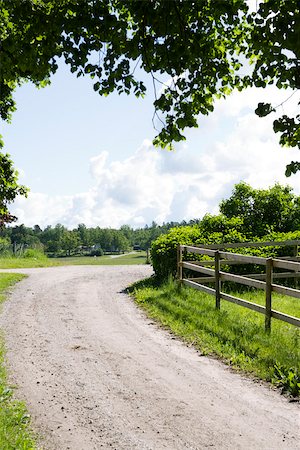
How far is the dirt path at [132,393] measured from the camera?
4816 millimetres

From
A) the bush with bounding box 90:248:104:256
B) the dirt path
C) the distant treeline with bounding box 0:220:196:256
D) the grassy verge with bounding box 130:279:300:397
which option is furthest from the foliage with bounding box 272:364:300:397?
the bush with bounding box 90:248:104:256

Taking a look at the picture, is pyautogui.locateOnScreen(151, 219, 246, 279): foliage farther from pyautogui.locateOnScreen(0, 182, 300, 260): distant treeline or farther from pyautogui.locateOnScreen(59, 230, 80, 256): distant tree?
pyautogui.locateOnScreen(59, 230, 80, 256): distant tree

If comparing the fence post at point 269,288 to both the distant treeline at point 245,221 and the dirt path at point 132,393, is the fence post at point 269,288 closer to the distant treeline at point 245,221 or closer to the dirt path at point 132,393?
the dirt path at point 132,393

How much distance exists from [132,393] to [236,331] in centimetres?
323

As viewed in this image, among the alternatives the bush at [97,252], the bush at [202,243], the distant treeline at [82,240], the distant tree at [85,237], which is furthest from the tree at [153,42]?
the distant tree at [85,237]

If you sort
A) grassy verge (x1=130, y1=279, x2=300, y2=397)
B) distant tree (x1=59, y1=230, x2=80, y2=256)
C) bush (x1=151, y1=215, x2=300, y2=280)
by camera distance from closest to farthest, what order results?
grassy verge (x1=130, y1=279, x2=300, y2=397) < bush (x1=151, y1=215, x2=300, y2=280) < distant tree (x1=59, y1=230, x2=80, y2=256)

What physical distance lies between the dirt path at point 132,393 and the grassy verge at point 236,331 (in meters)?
0.34

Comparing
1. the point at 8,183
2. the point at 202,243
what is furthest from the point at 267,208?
the point at 8,183

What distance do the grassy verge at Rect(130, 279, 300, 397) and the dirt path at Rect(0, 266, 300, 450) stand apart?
34 cm

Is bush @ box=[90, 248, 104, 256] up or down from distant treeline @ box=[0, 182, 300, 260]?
down

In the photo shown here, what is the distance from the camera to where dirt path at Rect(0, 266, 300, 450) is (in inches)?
190

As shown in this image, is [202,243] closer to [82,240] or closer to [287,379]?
[287,379]

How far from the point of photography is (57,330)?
9617 mm

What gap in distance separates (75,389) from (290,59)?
194 inches
